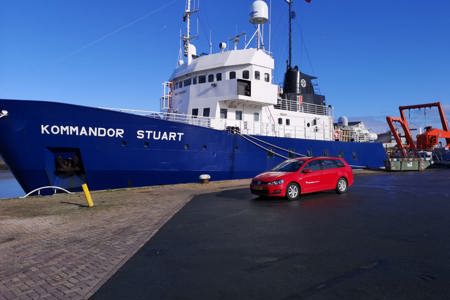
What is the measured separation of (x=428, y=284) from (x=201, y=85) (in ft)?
53.1

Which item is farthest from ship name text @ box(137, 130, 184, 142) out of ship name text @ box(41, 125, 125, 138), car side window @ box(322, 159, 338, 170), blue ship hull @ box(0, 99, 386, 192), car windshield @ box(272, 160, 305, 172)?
car side window @ box(322, 159, 338, 170)

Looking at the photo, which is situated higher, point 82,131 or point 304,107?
point 304,107

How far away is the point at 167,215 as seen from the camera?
8.98 meters

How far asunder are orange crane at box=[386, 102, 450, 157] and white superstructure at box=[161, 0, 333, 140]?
17503mm

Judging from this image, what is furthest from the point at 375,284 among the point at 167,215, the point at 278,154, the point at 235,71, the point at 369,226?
the point at 235,71

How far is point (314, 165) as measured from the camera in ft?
39.9

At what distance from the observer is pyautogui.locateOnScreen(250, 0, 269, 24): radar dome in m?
21.6

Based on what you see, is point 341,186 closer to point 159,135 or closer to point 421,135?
point 159,135

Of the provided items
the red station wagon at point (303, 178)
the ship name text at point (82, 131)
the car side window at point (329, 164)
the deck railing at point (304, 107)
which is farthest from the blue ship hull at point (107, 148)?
the deck railing at point (304, 107)

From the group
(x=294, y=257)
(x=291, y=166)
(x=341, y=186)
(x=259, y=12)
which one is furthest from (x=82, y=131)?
(x=259, y=12)

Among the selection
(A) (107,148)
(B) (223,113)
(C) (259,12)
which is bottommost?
(A) (107,148)

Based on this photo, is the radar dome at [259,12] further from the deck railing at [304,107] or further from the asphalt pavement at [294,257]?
the asphalt pavement at [294,257]

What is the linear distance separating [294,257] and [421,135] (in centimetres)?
3731

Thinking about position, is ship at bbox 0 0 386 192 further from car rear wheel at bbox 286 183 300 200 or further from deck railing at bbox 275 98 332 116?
car rear wheel at bbox 286 183 300 200
